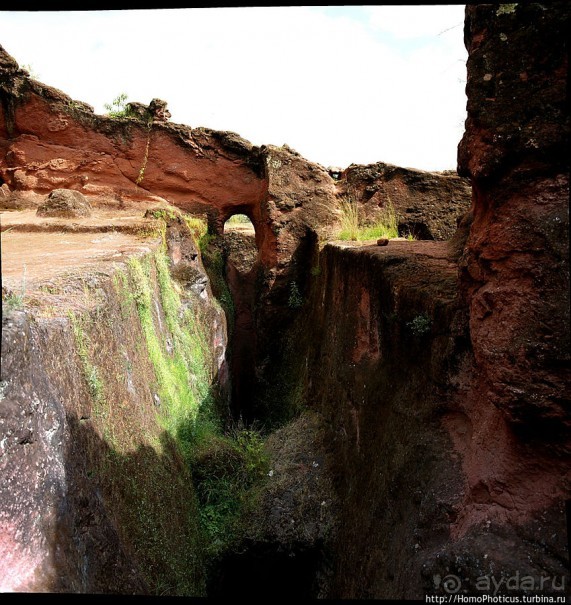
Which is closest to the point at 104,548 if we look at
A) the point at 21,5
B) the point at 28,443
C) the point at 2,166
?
the point at 28,443

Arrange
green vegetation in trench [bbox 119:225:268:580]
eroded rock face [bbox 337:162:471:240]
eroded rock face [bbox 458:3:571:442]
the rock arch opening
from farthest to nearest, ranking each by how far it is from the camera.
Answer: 1. the rock arch opening
2. eroded rock face [bbox 337:162:471:240]
3. green vegetation in trench [bbox 119:225:268:580]
4. eroded rock face [bbox 458:3:571:442]

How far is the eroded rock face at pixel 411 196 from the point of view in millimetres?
9594

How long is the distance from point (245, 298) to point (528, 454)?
34.1 ft

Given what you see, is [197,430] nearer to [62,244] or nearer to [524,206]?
[62,244]

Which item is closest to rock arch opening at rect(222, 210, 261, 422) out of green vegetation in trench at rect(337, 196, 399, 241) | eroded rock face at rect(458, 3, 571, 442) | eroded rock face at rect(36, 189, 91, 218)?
green vegetation in trench at rect(337, 196, 399, 241)

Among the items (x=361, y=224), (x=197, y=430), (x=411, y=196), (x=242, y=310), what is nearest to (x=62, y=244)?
Result: (x=197, y=430)

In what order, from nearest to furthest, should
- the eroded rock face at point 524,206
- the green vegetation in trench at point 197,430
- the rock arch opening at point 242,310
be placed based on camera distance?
1. the eroded rock face at point 524,206
2. the green vegetation in trench at point 197,430
3. the rock arch opening at point 242,310

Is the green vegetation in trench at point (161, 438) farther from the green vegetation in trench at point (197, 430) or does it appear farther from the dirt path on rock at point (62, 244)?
the dirt path on rock at point (62, 244)

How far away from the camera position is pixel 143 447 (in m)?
4.25

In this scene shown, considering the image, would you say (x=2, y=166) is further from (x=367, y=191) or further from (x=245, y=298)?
(x=367, y=191)

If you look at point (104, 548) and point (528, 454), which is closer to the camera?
point (528, 454)

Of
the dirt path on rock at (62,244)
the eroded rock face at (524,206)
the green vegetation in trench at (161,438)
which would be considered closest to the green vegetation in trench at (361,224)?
the green vegetation in trench at (161,438)

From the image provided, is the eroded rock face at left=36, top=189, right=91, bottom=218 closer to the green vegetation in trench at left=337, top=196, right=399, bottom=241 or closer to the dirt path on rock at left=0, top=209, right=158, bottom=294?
the dirt path on rock at left=0, top=209, right=158, bottom=294

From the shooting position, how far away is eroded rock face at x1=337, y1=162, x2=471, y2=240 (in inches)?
378
